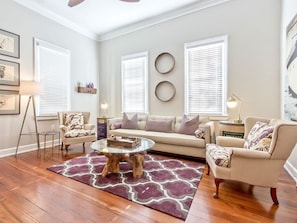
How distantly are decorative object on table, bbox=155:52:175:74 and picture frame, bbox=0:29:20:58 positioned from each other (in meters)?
3.16

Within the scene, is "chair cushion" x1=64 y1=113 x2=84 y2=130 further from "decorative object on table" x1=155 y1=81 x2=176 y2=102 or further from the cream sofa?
"decorative object on table" x1=155 y1=81 x2=176 y2=102

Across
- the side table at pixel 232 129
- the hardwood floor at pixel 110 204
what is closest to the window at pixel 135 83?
the side table at pixel 232 129

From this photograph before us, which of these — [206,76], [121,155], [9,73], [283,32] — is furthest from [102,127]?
[283,32]

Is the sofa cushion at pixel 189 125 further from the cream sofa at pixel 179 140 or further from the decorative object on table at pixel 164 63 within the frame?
the decorative object on table at pixel 164 63

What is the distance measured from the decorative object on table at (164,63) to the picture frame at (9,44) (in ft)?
10.4

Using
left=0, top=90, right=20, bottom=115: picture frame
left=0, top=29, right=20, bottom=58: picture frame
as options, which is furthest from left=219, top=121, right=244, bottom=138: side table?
left=0, top=29, right=20, bottom=58: picture frame

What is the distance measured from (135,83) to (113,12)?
1865 millimetres

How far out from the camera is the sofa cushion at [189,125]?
11.6 feet

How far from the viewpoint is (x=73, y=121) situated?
13.4 feet

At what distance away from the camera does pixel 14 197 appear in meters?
1.92

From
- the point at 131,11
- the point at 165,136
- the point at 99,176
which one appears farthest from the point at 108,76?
the point at 99,176

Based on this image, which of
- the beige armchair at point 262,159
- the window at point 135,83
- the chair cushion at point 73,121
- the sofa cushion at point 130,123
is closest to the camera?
the beige armchair at point 262,159

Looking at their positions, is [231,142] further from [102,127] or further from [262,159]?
[102,127]

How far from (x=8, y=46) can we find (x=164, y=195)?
4166 mm
